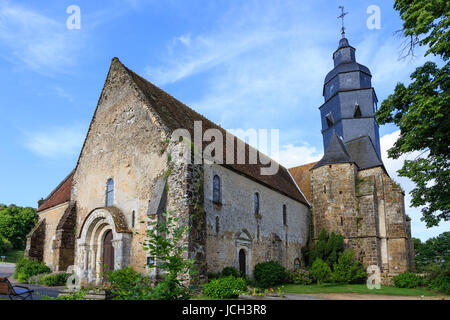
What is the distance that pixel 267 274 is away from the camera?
60.9 feet

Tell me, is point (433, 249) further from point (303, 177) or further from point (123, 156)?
point (123, 156)

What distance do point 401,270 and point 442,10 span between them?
57.1 feet

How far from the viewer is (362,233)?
24562mm

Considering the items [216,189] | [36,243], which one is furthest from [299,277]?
[36,243]

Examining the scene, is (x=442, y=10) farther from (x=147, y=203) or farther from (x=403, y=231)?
(x=403, y=231)

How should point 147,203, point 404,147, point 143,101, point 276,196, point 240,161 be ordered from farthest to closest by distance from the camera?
point 276,196
point 240,161
point 143,101
point 147,203
point 404,147

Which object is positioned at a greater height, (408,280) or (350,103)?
(350,103)

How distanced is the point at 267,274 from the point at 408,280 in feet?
31.4

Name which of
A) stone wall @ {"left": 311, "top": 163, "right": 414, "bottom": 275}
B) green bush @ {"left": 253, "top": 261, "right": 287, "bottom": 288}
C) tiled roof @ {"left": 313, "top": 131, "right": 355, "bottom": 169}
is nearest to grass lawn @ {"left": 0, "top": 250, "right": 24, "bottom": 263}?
green bush @ {"left": 253, "top": 261, "right": 287, "bottom": 288}

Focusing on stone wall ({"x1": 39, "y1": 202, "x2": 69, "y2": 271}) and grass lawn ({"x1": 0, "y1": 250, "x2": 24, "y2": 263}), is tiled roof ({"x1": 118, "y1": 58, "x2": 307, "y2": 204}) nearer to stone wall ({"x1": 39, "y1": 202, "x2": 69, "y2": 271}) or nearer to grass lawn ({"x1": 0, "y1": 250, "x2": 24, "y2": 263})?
stone wall ({"x1": 39, "y1": 202, "x2": 69, "y2": 271})

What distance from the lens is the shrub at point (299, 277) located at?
69.3 ft

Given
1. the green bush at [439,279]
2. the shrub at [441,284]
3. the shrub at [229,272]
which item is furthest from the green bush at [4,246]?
the shrub at [441,284]

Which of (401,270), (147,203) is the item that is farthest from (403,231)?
(147,203)

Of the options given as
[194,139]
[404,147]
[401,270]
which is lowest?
[401,270]
